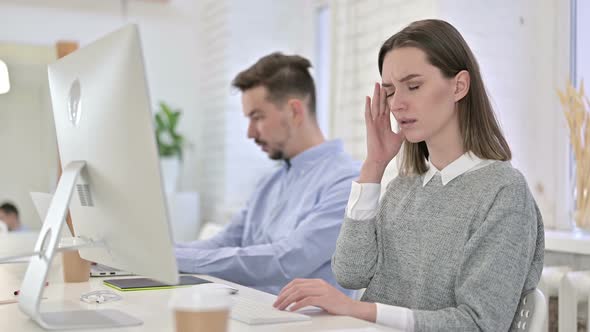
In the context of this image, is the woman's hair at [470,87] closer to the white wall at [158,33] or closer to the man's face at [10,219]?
the man's face at [10,219]

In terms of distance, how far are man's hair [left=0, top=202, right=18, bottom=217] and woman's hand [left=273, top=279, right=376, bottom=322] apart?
1.77 meters

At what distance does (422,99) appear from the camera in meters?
1.48

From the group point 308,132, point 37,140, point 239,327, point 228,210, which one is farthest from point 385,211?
point 228,210

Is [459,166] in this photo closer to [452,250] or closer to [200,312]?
[452,250]

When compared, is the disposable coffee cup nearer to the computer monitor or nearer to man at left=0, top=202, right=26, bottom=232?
the computer monitor

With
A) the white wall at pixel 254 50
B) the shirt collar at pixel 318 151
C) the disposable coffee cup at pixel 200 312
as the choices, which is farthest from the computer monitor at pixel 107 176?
the white wall at pixel 254 50

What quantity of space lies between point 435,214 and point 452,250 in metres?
0.10

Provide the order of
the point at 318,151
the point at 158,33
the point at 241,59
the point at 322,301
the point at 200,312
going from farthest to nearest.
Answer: the point at 158,33
the point at 241,59
the point at 318,151
the point at 322,301
the point at 200,312

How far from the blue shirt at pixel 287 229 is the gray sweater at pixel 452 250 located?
1.52ft

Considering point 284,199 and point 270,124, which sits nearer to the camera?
point 284,199

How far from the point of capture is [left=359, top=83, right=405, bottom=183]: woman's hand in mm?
1575

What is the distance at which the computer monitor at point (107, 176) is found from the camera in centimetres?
109

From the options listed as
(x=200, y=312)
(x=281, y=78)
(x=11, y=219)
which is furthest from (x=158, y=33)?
(x=200, y=312)

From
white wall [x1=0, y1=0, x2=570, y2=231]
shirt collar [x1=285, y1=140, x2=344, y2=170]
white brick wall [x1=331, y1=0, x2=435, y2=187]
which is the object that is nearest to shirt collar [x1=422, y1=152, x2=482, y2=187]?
shirt collar [x1=285, y1=140, x2=344, y2=170]
